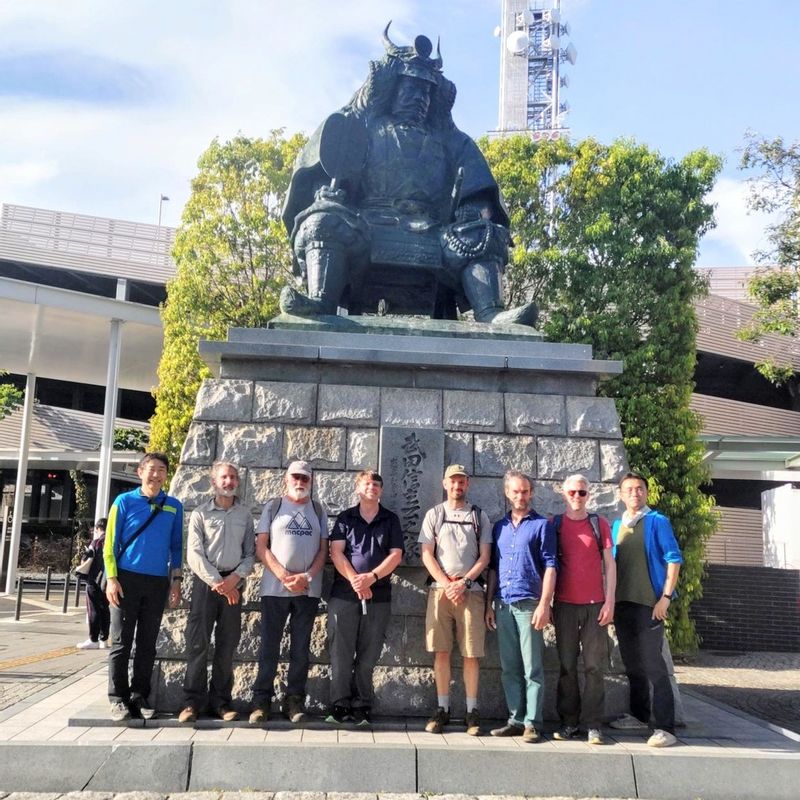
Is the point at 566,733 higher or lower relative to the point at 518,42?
lower

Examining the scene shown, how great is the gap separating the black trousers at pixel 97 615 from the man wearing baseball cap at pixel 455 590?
5.44 metres

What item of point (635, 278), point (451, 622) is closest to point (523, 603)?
point (451, 622)

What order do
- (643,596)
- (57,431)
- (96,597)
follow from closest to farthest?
(643,596), (96,597), (57,431)

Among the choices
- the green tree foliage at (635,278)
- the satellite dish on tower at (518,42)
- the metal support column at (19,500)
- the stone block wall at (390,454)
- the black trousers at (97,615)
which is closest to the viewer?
the stone block wall at (390,454)

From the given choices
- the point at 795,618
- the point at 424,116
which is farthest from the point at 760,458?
the point at 424,116

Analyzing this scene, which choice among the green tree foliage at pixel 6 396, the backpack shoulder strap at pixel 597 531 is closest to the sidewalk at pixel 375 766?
the backpack shoulder strap at pixel 597 531

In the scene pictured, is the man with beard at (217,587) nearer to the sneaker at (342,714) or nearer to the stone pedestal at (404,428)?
the stone pedestal at (404,428)

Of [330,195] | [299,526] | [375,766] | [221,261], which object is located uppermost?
[221,261]

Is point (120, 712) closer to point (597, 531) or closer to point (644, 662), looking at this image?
point (597, 531)

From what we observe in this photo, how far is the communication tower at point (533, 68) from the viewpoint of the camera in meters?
60.5

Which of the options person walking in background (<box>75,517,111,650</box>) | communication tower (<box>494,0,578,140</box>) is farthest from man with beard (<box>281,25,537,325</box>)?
communication tower (<box>494,0,578,140</box>)

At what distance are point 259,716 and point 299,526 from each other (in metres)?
1.02

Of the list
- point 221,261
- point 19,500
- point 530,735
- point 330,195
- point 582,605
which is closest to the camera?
point 530,735

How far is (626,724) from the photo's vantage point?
4652 millimetres
